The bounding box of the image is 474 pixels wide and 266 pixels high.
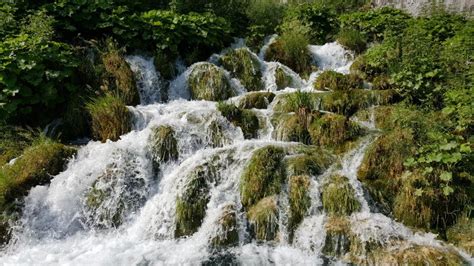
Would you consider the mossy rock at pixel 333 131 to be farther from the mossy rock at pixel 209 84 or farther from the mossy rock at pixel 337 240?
the mossy rock at pixel 209 84

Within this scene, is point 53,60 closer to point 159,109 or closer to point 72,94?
point 72,94

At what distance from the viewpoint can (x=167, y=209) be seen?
6.32 metres

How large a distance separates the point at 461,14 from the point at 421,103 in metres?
4.68

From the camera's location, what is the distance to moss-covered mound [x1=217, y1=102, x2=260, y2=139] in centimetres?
780

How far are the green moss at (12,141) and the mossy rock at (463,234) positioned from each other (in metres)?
6.54

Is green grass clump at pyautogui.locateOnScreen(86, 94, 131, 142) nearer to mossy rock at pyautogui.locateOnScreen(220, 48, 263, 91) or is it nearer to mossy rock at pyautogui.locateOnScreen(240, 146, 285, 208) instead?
mossy rock at pyautogui.locateOnScreen(240, 146, 285, 208)

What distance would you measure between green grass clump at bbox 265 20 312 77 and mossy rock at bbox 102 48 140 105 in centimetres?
373

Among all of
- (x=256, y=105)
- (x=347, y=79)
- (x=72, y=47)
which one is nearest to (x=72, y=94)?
(x=72, y=47)

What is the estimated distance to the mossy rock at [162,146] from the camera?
23.5 feet

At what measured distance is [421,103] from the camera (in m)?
8.05

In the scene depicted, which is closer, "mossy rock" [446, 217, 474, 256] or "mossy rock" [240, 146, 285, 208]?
"mossy rock" [446, 217, 474, 256]

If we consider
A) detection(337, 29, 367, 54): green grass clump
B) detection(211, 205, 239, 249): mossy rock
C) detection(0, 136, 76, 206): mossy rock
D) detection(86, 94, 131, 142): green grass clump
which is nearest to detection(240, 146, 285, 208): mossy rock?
detection(211, 205, 239, 249): mossy rock

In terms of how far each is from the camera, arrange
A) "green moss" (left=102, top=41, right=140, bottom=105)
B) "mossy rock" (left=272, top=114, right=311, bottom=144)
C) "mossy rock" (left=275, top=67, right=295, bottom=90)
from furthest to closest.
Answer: "mossy rock" (left=275, top=67, right=295, bottom=90) < "green moss" (left=102, top=41, right=140, bottom=105) < "mossy rock" (left=272, top=114, right=311, bottom=144)

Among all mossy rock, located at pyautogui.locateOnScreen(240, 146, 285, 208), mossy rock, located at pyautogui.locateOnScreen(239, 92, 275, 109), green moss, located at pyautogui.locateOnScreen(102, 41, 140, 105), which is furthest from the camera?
green moss, located at pyautogui.locateOnScreen(102, 41, 140, 105)
